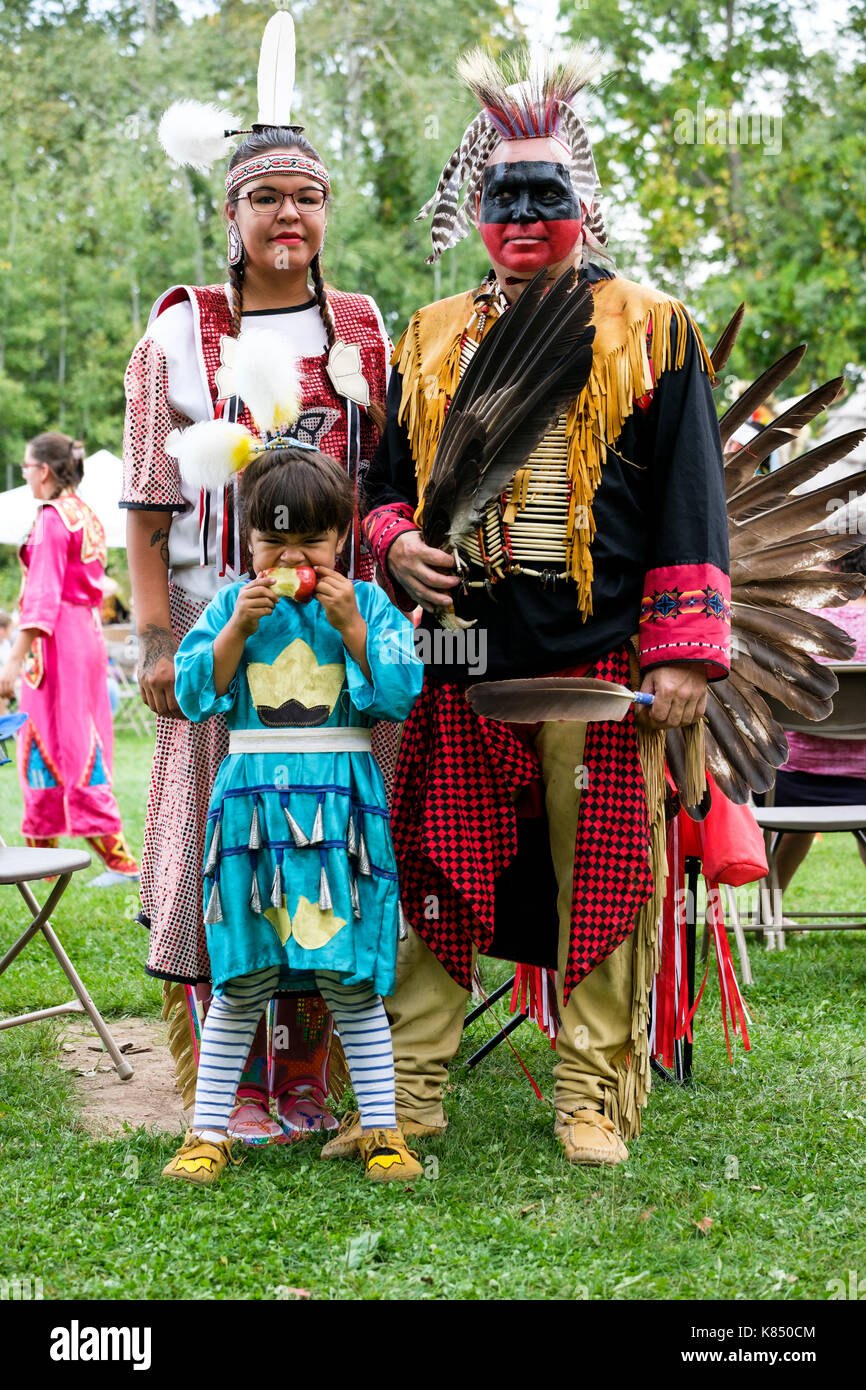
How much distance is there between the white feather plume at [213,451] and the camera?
2.72 metres

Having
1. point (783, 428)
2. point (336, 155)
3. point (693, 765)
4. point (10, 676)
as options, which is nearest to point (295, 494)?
point (693, 765)

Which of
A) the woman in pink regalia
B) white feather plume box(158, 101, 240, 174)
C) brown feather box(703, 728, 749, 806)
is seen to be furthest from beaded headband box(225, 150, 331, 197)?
the woman in pink regalia

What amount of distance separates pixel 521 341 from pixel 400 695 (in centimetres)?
73

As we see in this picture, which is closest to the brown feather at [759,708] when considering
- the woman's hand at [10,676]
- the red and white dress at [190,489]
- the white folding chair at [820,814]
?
the red and white dress at [190,489]

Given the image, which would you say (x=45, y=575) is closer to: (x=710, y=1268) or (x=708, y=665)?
(x=708, y=665)

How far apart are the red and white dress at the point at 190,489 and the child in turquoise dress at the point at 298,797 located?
21 cm

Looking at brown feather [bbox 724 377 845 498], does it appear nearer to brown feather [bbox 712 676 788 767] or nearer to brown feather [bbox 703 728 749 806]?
brown feather [bbox 712 676 788 767]

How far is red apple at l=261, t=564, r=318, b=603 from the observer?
2.67m

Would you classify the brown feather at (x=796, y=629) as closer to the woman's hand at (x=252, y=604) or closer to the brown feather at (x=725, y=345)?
the brown feather at (x=725, y=345)

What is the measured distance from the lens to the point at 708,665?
2820mm

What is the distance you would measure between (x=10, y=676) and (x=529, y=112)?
3671 millimetres

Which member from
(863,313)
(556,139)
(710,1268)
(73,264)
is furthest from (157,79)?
(710,1268)

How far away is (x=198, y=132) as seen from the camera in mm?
3062

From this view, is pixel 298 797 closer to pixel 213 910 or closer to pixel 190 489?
pixel 213 910
